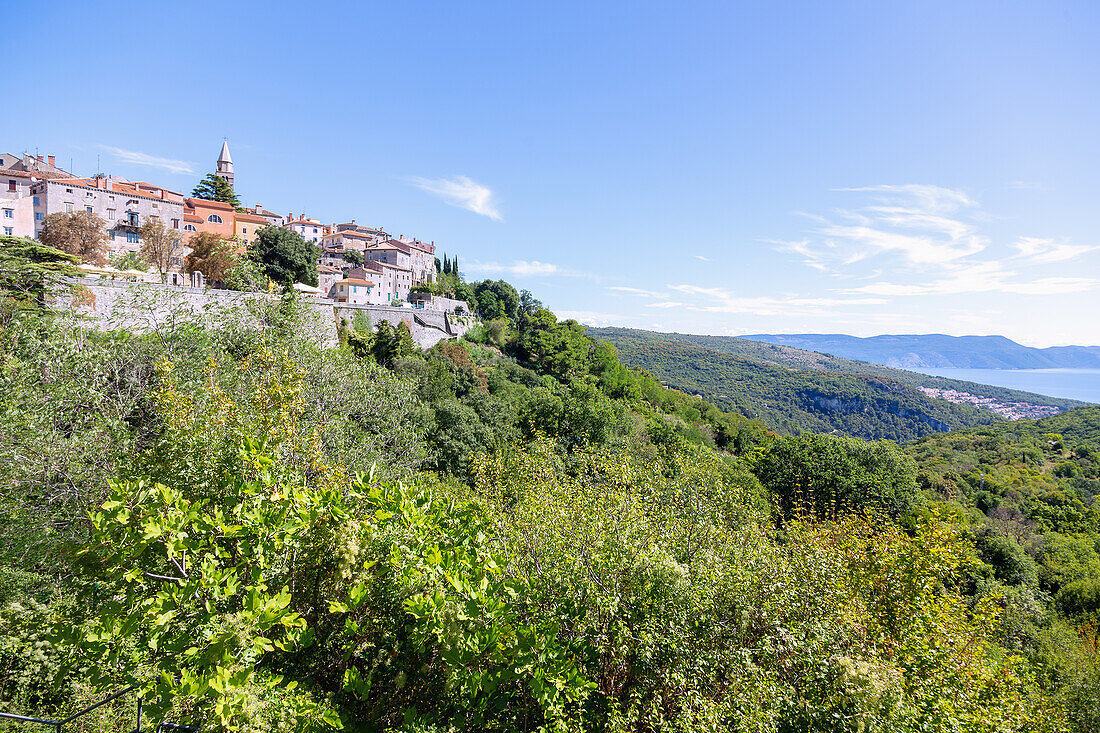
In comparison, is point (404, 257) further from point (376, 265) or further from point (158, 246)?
point (158, 246)

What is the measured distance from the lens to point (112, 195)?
40.5m

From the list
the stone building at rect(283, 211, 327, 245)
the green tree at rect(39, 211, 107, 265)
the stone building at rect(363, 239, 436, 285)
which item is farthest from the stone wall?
the stone building at rect(283, 211, 327, 245)

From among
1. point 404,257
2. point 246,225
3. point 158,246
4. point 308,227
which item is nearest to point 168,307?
point 158,246

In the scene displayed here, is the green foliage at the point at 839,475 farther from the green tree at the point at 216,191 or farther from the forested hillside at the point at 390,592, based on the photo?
the green tree at the point at 216,191

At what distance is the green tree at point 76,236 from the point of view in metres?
29.1

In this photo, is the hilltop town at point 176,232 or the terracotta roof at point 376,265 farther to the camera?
the terracotta roof at point 376,265

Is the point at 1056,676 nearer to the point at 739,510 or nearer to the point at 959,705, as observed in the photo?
the point at 739,510

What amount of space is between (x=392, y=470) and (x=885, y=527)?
14.8 meters

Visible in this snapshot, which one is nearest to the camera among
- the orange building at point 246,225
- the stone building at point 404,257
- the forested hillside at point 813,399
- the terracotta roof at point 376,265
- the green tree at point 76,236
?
the green tree at point 76,236

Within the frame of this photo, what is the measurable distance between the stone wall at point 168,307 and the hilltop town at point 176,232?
1393 mm

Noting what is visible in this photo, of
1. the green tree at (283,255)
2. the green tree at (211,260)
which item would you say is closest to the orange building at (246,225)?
the green tree at (283,255)

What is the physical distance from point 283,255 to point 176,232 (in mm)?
7253

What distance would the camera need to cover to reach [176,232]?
116 feet

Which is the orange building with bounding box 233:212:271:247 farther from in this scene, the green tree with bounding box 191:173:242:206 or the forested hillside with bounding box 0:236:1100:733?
the forested hillside with bounding box 0:236:1100:733
